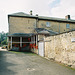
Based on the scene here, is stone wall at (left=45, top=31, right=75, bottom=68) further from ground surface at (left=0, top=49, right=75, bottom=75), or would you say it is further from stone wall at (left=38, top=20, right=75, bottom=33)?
stone wall at (left=38, top=20, right=75, bottom=33)

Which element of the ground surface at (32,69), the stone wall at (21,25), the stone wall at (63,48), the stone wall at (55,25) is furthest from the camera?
the stone wall at (55,25)

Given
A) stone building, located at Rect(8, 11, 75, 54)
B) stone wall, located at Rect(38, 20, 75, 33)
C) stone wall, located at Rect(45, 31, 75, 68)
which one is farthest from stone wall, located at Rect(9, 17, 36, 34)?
stone wall, located at Rect(45, 31, 75, 68)

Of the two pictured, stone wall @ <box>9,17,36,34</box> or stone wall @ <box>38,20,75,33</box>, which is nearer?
stone wall @ <box>9,17,36,34</box>

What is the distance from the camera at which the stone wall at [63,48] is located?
585 cm

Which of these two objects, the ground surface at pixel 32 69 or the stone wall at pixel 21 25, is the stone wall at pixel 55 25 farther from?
the ground surface at pixel 32 69

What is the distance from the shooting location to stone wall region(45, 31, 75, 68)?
5848 millimetres

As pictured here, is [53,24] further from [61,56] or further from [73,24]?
[61,56]

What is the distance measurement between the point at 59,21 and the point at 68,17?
5.92 meters

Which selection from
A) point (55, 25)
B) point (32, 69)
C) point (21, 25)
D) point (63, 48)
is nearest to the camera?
point (32, 69)

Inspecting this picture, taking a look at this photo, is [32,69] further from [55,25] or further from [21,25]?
[55,25]

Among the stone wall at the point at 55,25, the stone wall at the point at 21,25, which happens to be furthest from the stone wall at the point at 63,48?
the stone wall at the point at 55,25

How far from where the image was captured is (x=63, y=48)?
6.77m

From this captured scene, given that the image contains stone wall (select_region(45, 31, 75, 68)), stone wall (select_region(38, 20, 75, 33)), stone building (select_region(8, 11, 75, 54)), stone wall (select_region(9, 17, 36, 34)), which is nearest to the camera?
stone wall (select_region(45, 31, 75, 68))

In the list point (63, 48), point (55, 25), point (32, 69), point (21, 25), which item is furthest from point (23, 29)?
point (32, 69)
